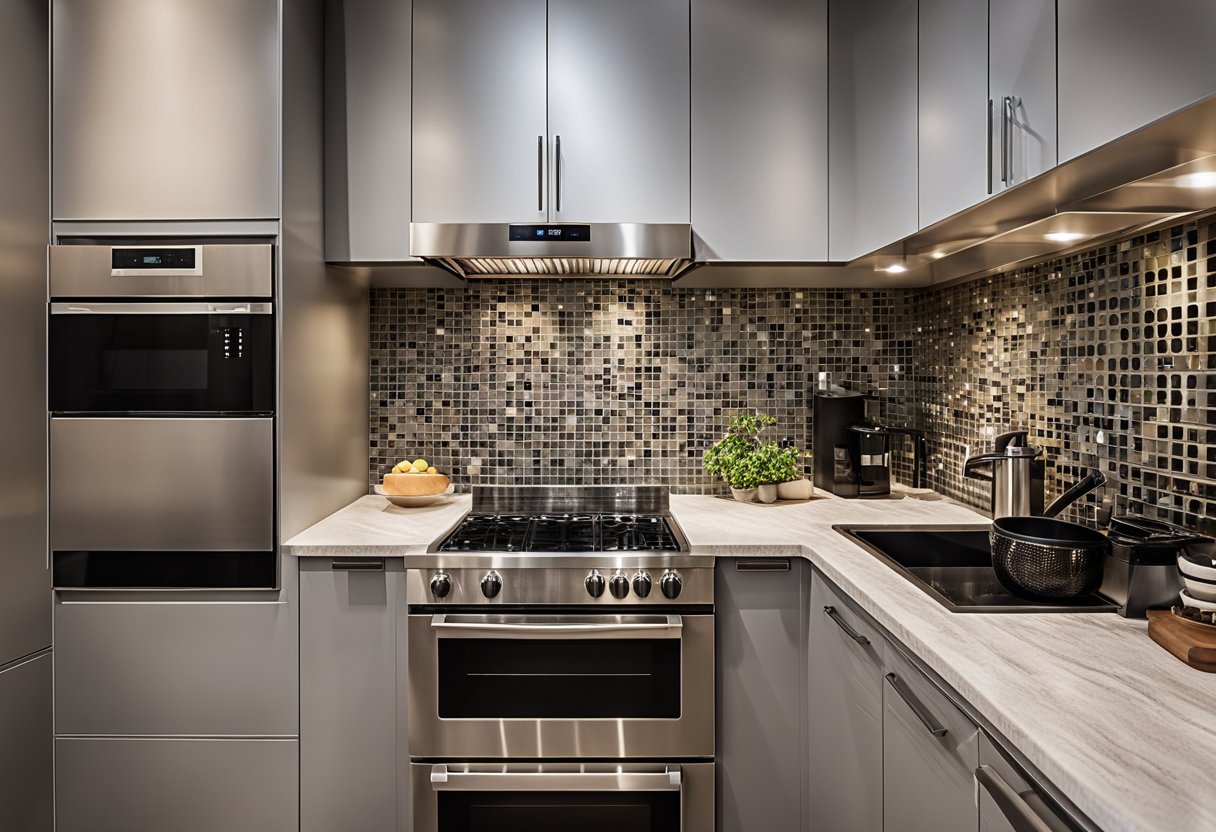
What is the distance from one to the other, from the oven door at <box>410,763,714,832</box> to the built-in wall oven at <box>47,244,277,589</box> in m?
0.73

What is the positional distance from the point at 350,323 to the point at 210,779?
1.39m

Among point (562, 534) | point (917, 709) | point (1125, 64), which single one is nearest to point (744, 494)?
point (562, 534)

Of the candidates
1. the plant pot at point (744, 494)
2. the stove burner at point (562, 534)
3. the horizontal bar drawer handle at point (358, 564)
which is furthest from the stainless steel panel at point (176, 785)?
the plant pot at point (744, 494)

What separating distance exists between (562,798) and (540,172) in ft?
5.80

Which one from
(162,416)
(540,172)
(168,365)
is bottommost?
(162,416)

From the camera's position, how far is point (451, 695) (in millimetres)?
1914

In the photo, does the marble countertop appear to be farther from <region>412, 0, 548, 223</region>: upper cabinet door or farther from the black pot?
<region>412, 0, 548, 223</region>: upper cabinet door

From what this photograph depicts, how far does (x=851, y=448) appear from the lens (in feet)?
8.17

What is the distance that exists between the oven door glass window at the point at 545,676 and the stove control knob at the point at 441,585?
5.0 inches

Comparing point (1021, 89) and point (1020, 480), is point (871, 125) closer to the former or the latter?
point (1021, 89)

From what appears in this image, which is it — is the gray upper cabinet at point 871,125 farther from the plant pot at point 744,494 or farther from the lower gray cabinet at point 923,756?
the lower gray cabinet at point 923,756

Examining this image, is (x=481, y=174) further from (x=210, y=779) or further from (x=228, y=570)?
(x=210, y=779)

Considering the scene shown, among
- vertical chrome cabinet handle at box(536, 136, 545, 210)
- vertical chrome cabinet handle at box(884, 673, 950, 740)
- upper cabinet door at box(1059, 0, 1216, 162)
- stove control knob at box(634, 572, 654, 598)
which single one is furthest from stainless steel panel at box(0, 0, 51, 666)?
upper cabinet door at box(1059, 0, 1216, 162)

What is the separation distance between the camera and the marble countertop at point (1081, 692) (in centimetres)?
76
